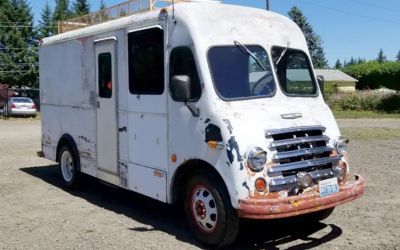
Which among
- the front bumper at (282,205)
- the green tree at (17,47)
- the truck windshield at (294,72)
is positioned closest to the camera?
the front bumper at (282,205)

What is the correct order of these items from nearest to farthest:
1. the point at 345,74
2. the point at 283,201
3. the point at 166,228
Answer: the point at 283,201 → the point at 166,228 → the point at 345,74

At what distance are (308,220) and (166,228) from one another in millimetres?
1963

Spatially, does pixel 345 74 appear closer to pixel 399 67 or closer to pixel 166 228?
pixel 399 67

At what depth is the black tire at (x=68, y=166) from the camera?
368 inches

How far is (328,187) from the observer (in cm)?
600

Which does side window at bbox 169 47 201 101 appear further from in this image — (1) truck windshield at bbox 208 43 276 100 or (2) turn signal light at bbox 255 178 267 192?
(2) turn signal light at bbox 255 178 267 192

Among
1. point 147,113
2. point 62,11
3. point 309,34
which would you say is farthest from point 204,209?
point 309,34

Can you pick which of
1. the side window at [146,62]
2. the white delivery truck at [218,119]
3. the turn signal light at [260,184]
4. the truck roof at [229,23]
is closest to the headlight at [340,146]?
the white delivery truck at [218,119]

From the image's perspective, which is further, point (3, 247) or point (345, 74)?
point (345, 74)

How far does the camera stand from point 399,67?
57656 millimetres

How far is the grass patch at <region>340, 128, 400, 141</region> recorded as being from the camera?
1859cm

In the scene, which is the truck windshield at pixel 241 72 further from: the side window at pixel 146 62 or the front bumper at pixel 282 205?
the front bumper at pixel 282 205

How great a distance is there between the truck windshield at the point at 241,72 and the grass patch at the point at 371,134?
502 inches

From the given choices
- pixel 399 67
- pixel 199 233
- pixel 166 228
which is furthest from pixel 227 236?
pixel 399 67
